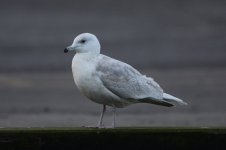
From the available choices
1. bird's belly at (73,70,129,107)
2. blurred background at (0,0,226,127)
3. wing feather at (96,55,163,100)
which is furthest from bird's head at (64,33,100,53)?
Answer: blurred background at (0,0,226,127)

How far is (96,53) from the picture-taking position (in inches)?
362

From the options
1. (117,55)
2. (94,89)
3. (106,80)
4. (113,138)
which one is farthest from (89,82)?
(117,55)

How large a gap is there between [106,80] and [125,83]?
26 cm

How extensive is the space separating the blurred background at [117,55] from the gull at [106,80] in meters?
2.95

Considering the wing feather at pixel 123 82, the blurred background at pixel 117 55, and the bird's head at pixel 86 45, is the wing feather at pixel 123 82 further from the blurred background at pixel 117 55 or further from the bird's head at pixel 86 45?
the blurred background at pixel 117 55

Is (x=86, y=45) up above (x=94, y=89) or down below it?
above

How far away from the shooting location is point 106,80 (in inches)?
356

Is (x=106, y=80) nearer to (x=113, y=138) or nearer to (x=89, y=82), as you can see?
(x=89, y=82)

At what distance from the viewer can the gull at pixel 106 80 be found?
892 centimetres

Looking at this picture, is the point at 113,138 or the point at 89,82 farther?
the point at 89,82

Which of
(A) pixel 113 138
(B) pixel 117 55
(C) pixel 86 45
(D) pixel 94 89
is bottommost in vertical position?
(A) pixel 113 138

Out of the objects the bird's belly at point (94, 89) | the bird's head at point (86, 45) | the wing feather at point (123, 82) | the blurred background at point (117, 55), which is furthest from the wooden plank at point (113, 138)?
the blurred background at point (117, 55)

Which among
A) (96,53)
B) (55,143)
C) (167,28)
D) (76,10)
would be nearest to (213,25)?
(167,28)

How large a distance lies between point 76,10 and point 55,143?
15.0 meters
